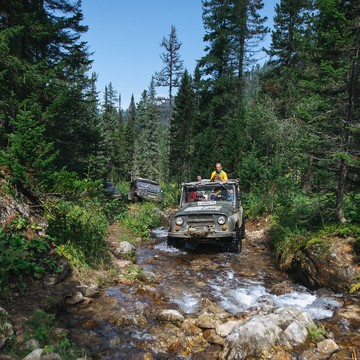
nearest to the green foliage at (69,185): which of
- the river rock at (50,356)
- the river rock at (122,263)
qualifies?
the river rock at (122,263)

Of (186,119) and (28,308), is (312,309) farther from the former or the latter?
(186,119)

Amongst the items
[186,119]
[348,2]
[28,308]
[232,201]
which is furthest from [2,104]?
[186,119]

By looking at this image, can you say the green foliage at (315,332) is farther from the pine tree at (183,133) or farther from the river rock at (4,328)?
the pine tree at (183,133)

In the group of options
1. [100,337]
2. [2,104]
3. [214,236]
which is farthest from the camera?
[2,104]

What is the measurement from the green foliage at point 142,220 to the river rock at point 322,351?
8.36m

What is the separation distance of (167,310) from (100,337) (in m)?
1.19

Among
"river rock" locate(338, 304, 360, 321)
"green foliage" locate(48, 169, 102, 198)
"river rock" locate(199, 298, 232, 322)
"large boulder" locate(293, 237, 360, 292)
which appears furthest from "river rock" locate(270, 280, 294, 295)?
"green foliage" locate(48, 169, 102, 198)

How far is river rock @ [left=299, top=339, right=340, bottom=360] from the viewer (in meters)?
3.46

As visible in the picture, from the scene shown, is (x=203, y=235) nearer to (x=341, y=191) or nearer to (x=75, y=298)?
(x=341, y=191)

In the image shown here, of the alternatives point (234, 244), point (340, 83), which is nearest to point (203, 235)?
point (234, 244)

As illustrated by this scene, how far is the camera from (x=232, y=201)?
31.4ft

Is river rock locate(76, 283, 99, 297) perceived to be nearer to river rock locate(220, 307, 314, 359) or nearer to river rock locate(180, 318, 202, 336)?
river rock locate(180, 318, 202, 336)

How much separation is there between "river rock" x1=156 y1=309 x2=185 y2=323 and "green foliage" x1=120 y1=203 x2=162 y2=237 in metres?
6.66

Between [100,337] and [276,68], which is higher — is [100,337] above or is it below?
below
